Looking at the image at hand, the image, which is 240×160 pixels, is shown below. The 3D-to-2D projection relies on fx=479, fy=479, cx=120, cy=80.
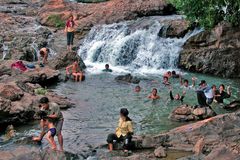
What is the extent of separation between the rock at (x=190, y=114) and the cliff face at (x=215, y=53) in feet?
31.2

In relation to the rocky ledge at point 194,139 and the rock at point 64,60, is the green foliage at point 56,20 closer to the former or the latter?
the rock at point 64,60

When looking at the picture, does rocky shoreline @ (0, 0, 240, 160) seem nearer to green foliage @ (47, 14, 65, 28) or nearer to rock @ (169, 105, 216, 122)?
green foliage @ (47, 14, 65, 28)

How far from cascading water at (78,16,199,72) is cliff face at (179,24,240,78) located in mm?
875

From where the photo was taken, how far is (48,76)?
23828mm

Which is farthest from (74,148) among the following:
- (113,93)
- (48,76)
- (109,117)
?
(48,76)

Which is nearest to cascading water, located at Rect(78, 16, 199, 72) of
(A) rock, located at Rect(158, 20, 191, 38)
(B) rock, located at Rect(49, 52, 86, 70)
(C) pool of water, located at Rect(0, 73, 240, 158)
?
(A) rock, located at Rect(158, 20, 191, 38)

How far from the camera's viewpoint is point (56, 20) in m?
35.8

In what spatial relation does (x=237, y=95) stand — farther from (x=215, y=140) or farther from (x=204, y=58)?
(x=215, y=140)

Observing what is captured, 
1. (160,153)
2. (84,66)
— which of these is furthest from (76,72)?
(160,153)

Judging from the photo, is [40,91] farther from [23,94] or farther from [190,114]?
[190,114]

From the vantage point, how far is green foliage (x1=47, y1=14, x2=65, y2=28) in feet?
116

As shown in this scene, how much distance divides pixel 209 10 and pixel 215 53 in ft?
9.03

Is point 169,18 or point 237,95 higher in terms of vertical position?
point 169,18

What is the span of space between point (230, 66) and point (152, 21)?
6972 mm
